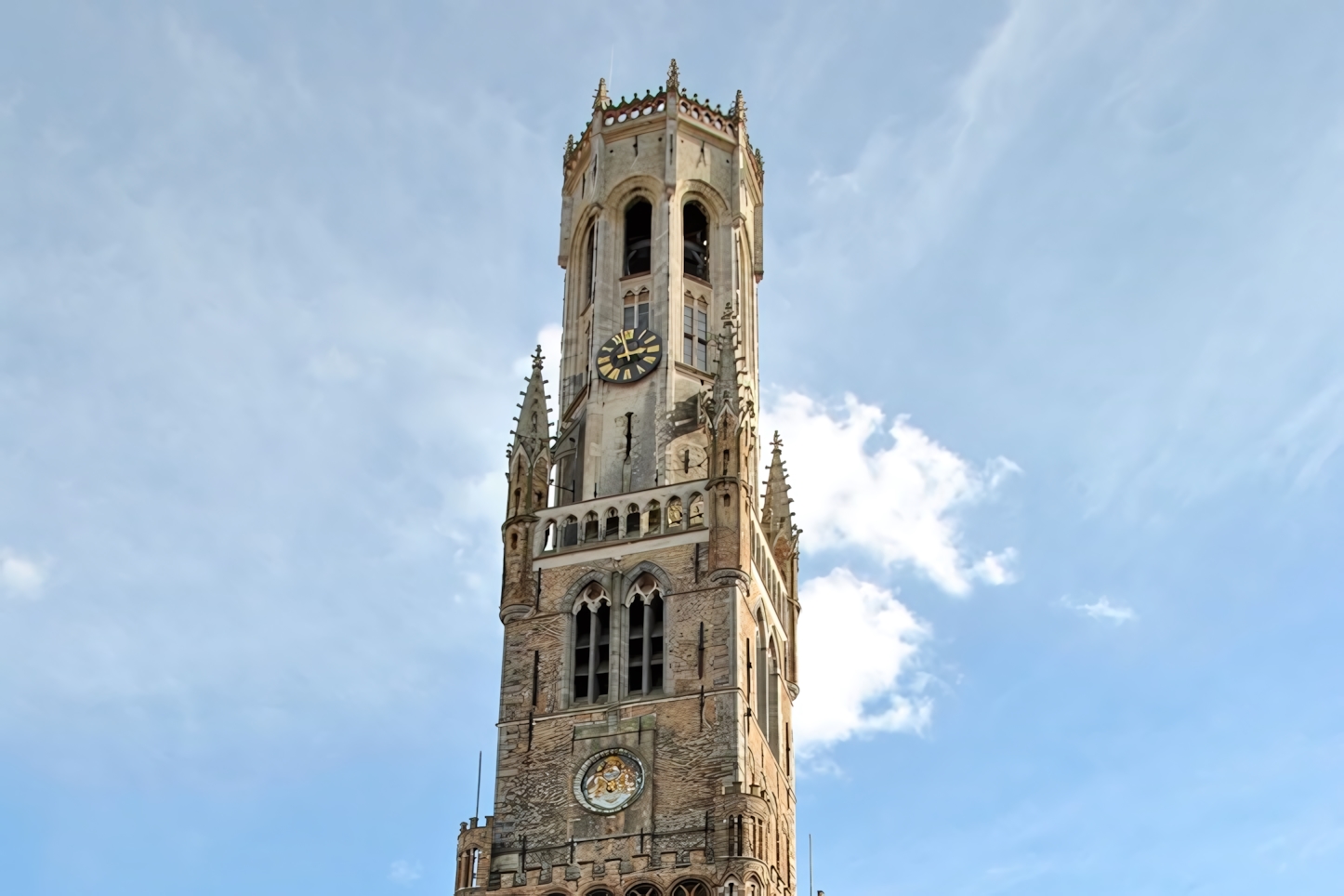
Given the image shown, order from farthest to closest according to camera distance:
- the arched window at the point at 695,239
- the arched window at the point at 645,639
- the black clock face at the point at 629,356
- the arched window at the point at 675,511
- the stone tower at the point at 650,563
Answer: the arched window at the point at 695,239
the black clock face at the point at 629,356
the arched window at the point at 675,511
the arched window at the point at 645,639
the stone tower at the point at 650,563

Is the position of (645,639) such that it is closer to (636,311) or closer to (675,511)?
(675,511)

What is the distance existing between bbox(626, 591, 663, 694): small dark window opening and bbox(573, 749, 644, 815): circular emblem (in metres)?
3.02

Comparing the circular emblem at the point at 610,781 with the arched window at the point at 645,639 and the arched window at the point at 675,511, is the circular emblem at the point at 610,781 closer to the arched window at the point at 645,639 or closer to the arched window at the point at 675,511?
the arched window at the point at 645,639

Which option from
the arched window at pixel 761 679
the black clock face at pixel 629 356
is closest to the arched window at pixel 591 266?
the black clock face at pixel 629 356

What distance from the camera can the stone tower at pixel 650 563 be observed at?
6312 centimetres

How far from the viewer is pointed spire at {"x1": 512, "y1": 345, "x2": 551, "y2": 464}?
2960 inches

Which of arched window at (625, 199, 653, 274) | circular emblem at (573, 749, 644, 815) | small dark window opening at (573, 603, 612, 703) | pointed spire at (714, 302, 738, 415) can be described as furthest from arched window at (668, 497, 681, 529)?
arched window at (625, 199, 653, 274)

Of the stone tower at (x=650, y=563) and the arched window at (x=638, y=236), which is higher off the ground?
the arched window at (x=638, y=236)

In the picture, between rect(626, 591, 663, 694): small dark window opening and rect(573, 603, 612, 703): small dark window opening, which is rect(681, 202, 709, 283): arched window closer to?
rect(626, 591, 663, 694): small dark window opening

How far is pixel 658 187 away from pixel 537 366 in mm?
11229

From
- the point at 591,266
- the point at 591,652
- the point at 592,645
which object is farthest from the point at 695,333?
the point at 591,652

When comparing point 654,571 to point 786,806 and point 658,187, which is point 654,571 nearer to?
point 786,806

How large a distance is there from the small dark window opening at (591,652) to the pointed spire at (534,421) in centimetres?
850

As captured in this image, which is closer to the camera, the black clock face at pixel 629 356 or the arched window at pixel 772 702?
the arched window at pixel 772 702
